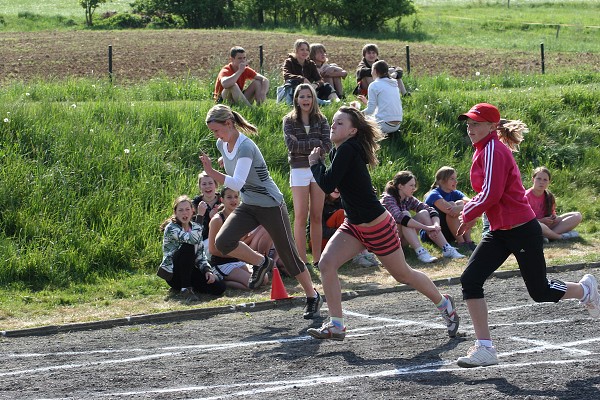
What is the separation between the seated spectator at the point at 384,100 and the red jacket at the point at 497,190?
7.25 m

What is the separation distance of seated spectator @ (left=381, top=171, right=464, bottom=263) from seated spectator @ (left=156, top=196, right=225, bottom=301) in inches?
106

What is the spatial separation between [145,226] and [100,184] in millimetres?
1068

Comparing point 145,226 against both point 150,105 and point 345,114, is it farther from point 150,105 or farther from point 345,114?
Answer: point 345,114

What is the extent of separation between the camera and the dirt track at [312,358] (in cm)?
712

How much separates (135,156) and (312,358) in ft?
22.2

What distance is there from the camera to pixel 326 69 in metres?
17.5

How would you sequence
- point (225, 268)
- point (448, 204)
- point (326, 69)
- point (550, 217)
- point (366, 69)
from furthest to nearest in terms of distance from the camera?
point (326, 69)
point (366, 69)
point (550, 217)
point (448, 204)
point (225, 268)

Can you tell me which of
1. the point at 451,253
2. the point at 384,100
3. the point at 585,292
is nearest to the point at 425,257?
the point at 451,253

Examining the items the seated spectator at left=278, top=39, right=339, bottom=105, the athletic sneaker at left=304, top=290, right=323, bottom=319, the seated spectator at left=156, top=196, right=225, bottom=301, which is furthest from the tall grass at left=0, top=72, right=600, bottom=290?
the athletic sneaker at left=304, top=290, right=323, bottom=319

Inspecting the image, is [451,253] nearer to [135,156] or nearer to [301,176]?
[301,176]

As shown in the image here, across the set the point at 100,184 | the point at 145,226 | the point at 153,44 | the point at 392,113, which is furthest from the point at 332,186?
the point at 153,44

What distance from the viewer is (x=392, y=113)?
1566 centimetres

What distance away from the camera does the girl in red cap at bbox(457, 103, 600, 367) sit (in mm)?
7445

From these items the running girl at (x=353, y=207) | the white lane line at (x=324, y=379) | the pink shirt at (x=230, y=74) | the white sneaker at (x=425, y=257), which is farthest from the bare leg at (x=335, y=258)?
the pink shirt at (x=230, y=74)
